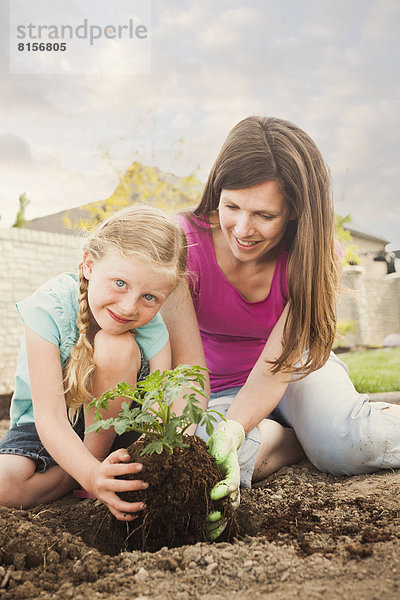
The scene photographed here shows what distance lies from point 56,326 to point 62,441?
0.42 m

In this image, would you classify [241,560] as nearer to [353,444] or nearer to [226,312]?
[353,444]

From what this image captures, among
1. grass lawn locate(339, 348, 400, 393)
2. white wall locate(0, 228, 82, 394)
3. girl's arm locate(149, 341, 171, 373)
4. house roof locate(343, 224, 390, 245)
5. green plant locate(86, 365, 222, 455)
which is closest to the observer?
green plant locate(86, 365, 222, 455)

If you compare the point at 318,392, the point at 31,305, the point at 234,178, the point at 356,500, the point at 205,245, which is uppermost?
the point at 234,178

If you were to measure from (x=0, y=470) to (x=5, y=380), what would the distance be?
612 centimetres

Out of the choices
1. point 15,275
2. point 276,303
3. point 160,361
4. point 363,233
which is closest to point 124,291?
point 160,361

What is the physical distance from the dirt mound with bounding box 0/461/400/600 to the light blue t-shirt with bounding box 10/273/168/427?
545 mm

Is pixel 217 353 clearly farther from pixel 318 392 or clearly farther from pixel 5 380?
pixel 5 380

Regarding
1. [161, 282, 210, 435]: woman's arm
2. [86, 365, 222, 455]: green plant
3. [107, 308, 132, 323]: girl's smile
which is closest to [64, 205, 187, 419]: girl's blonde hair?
[107, 308, 132, 323]: girl's smile

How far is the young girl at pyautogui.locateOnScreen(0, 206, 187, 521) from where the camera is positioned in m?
1.84

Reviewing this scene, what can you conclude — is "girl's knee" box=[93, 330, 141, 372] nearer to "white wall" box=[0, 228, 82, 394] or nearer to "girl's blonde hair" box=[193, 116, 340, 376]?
"girl's blonde hair" box=[193, 116, 340, 376]

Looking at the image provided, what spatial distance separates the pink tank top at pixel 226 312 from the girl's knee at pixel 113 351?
53 cm

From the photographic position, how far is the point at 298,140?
2.16 meters

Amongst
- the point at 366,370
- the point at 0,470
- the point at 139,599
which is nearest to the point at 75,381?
the point at 0,470

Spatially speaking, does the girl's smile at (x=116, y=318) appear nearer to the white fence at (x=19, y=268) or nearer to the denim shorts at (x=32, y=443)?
the denim shorts at (x=32, y=443)
